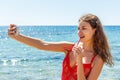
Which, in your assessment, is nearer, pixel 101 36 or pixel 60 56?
pixel 101 36

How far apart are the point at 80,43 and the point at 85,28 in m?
0.15

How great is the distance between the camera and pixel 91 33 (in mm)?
4086

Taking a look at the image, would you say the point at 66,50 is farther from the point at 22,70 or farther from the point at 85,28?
Answer: the point at 22,70

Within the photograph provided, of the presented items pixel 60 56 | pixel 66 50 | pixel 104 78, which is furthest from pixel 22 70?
pixel 66 50

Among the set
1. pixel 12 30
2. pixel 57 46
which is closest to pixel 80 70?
pixel 57 46

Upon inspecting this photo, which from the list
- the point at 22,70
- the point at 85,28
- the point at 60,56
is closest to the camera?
the point at 85,28

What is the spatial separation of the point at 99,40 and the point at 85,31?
28 cm

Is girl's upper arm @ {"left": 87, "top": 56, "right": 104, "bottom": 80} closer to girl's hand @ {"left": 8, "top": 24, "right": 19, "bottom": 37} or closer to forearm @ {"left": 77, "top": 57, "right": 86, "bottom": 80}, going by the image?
forearm @ {"left": 77, "top": 57, "right": 86, "bottom": 80}

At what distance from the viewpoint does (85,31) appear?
13.0 ft

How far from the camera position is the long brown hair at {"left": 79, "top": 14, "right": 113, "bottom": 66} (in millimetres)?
4074

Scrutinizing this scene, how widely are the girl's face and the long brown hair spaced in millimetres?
43

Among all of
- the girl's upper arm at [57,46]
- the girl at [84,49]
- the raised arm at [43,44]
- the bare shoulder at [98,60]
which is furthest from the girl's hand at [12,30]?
the bare shoulder at [98,60]

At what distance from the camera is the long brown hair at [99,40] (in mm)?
4074

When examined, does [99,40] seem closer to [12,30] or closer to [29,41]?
[29,41]
